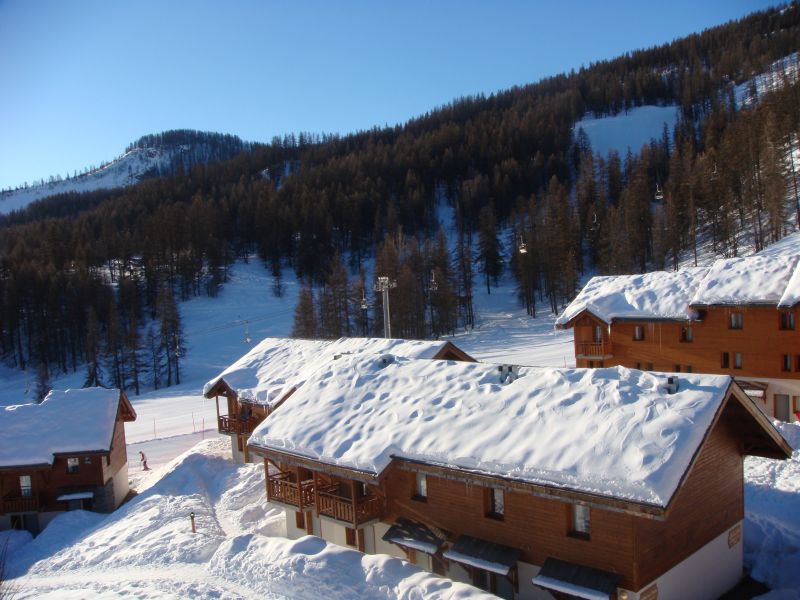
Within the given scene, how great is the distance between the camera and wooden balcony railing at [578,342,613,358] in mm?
31656

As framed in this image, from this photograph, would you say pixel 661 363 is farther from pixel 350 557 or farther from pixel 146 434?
pixel 146 434

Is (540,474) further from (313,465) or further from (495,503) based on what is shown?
(313,465)

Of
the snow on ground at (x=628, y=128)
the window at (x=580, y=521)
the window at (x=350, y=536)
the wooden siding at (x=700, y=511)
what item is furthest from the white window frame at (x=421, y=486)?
the snow on ground at (x=628, y=128)

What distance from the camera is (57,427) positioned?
1127 inches

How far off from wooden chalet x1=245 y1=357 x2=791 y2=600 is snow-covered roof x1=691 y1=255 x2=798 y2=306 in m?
14.0

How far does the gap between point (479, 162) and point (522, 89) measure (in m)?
74.1

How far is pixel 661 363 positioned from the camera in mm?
30359

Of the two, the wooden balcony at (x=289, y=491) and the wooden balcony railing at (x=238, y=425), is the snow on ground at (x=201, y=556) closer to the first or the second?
the wooden balcony at (x=289, y=491)

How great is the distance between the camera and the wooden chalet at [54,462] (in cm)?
2705

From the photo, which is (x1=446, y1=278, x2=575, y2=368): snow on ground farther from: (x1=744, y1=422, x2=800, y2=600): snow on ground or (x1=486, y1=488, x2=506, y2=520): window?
(x1=486, y1=488, x2=506, y2=520): window

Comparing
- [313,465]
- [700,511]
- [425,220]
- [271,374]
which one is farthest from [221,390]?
[425,220]

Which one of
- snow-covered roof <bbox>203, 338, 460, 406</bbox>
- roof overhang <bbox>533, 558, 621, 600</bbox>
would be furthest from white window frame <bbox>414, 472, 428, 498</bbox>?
snow-covered roof <bbox>203, 338, 460, 406</bbox>

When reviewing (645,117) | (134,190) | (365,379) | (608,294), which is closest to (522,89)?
(645,117)

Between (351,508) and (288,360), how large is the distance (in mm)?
14832
